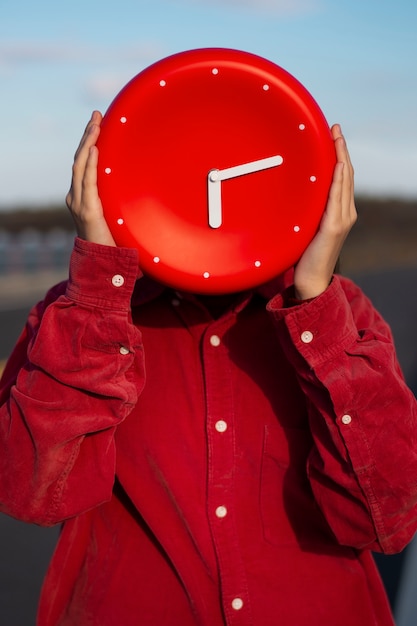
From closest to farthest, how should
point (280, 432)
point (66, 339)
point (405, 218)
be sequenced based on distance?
point (66, 339) → point (280, 432) → point (405, 218)

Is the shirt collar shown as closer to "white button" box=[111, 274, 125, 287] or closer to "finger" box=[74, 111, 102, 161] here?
"white button" box=[111, 274, 125, 287]

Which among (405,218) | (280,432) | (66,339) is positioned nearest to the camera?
(66,339)

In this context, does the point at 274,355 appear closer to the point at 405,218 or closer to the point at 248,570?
the point at 248,570

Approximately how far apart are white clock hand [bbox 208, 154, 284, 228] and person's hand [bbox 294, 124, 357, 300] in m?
0.13

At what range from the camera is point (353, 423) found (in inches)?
76.7

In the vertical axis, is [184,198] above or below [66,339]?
above

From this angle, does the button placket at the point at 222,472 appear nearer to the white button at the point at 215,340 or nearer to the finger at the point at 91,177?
the white button at the point at 215,340

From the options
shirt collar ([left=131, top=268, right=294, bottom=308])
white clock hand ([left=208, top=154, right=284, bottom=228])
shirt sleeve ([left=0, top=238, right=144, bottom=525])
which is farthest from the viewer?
shirt collar ([left=131, top=268, right=294, bottom=308])

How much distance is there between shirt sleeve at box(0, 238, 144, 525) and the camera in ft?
6.33

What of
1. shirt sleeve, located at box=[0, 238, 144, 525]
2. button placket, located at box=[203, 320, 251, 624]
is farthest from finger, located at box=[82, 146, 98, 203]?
button placket, located at box=[203, 320, 251, 624]

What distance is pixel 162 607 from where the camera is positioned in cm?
202

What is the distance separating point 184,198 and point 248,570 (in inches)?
31.3

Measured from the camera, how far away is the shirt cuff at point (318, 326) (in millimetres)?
1970

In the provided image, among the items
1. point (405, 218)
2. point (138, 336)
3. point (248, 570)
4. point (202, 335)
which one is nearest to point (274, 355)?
point (202, 335)
